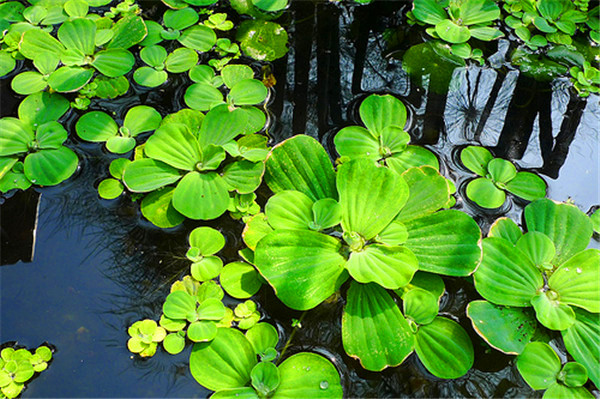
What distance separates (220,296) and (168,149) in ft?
2.49

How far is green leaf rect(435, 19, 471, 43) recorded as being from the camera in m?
2.81

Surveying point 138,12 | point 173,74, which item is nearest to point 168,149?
point 173,74

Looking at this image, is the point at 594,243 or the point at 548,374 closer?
the point at 548,374

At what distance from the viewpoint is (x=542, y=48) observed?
2855 mm

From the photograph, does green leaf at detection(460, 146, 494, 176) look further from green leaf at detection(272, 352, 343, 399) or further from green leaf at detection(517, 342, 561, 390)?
green leaf at detection(272, 352, 343, 399)

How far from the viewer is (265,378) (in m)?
1.60

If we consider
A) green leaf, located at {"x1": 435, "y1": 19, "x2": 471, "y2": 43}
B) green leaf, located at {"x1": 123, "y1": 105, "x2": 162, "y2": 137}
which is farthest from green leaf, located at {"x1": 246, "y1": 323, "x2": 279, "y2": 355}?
green leaf, located at {"x1": 435, "y1": 19, "x2": 471, "y2": 43}

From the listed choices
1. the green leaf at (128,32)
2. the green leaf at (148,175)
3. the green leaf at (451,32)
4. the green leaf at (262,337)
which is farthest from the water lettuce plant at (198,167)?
the green leaf at (451,32)

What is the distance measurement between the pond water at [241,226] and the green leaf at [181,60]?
71 mm

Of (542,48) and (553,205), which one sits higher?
(542,48)

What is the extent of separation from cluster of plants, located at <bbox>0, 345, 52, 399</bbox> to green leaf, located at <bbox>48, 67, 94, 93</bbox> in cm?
136

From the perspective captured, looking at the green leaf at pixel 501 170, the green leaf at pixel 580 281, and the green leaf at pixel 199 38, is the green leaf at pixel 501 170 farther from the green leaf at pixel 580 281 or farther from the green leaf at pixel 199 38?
the green leaf at pixel 199 38

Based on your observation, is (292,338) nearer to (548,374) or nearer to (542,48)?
(548,374)

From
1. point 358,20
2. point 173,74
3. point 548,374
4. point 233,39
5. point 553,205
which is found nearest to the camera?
point 548,374
